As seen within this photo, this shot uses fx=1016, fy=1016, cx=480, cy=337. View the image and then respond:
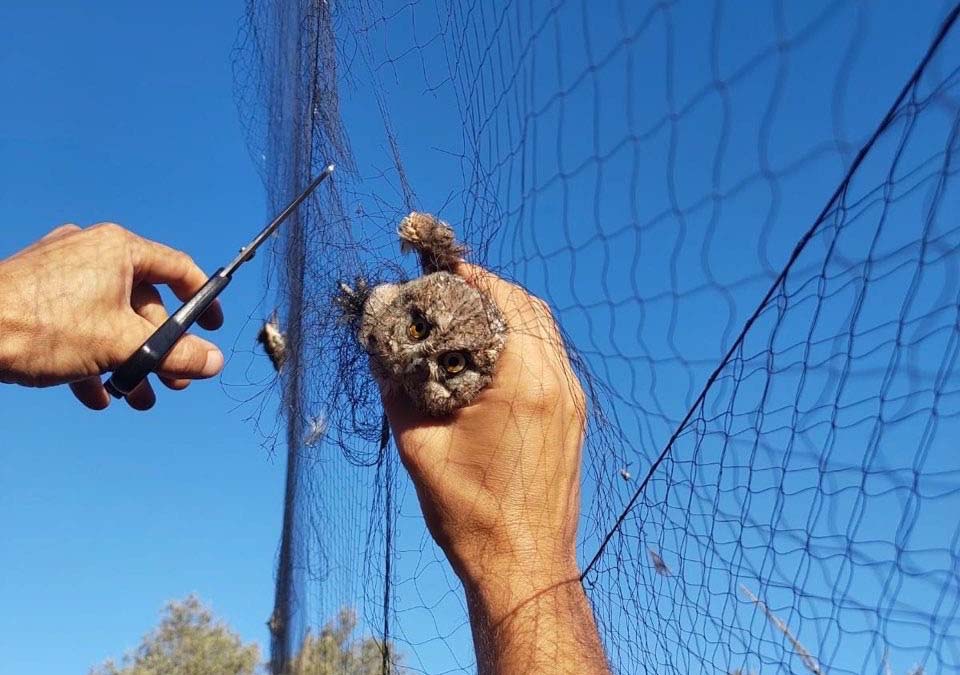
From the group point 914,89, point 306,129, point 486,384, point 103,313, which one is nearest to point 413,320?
point 486,384

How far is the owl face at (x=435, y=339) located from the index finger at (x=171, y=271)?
11.0 inches

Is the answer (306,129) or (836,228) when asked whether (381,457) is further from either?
(836,228)

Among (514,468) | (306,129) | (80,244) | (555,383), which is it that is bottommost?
(514,468)

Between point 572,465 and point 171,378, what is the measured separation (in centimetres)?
66

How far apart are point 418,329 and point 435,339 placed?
6 centimetres

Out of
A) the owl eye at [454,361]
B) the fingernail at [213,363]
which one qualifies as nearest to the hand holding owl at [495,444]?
the owl eye at [454,361]

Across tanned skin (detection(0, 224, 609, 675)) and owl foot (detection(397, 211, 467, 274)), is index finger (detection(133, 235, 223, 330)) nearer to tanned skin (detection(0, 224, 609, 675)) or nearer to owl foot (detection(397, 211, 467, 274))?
tanned skin (detection(0, 224, 609, 675))

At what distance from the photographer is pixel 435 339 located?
169 cm

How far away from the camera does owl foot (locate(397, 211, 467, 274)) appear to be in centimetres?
189

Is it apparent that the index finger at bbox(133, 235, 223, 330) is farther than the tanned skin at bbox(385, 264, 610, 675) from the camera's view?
Yes

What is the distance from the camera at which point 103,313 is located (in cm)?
150

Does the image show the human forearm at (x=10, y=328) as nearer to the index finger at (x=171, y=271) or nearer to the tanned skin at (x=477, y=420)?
the tanned skin at (x=477, y=420)

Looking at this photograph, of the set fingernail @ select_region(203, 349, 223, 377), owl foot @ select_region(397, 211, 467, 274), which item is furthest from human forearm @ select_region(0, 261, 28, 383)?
owl foot @ select_region(397, 211, 467, 274)

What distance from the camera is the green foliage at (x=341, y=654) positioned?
342cm
